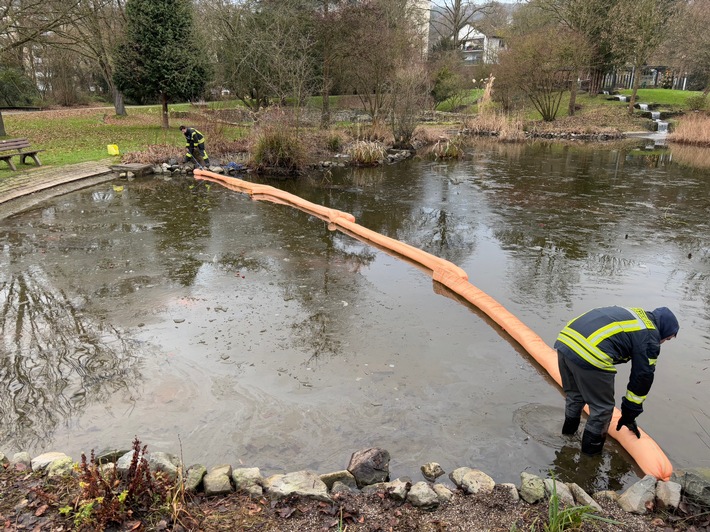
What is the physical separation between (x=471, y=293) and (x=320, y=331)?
205 centimetres

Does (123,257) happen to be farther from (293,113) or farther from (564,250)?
(293,113)

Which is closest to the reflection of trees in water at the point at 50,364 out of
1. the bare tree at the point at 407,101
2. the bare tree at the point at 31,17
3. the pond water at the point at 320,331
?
the pond water at the point at 320,331

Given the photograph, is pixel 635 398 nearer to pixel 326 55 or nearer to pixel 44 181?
pixel 44 181

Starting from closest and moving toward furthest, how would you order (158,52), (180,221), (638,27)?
(180,221) → (158,52) → (638,27)

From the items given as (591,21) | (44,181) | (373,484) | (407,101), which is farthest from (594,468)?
(591,21)

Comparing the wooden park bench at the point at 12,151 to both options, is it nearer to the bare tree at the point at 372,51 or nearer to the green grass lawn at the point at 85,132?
the green grass lawn at the point at 85,132

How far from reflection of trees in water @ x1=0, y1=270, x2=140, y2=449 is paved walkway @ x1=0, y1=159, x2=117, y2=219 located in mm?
5194

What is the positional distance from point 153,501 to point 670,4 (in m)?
39.4

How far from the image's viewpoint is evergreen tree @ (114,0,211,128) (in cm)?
1853

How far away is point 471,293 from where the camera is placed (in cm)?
632

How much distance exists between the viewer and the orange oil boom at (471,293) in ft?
11.9

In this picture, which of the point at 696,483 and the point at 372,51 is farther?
the point at 372,51

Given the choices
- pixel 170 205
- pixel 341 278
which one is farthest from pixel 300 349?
pixel 170 205

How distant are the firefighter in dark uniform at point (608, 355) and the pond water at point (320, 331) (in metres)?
0.44
